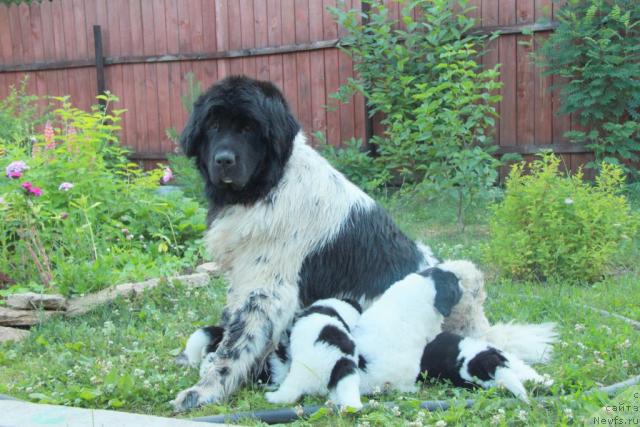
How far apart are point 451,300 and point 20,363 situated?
2.67 m

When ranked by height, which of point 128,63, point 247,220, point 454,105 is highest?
point 128,63

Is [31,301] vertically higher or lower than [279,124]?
lower

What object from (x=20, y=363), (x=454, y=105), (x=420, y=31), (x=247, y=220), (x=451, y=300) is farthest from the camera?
(x=420, y=31)

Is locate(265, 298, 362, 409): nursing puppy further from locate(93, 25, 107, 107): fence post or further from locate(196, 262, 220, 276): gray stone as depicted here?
locate(93, 25, 107, 107): fence post

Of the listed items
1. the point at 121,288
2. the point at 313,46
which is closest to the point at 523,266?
the point at 121,288

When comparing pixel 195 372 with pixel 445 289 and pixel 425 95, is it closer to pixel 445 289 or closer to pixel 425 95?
pixel 445 289

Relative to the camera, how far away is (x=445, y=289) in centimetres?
367

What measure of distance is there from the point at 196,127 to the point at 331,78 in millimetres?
6512

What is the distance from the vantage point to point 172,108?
11.9 m

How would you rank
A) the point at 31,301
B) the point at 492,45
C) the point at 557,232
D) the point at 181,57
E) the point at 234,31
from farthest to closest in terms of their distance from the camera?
the point at 181,57, the point at 234,31, the point at 492,45, the point at 557,232, the point at 31,301

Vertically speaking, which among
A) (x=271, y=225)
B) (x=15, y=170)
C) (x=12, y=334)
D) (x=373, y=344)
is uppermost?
(x=15, y=170)

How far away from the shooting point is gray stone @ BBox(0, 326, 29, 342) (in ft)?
15.7

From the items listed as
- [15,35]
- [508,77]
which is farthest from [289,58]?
[15,35]

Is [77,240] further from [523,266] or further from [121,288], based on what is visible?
[523,266]
